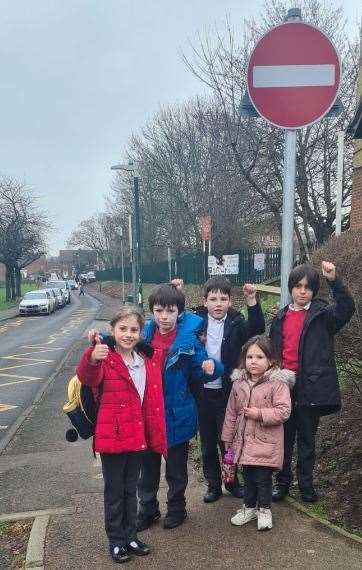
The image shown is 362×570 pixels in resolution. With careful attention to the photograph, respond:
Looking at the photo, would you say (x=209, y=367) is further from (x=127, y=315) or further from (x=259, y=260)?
(x=259, y=260)

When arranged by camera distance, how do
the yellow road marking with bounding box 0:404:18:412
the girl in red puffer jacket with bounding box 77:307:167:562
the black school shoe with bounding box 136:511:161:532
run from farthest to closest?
the yellow road marking with bounding box 0:404:18:412, the black school shoe with bounding box 136:511:161:532, the girl in red puffer jacket with bounding box 77:307:167:562

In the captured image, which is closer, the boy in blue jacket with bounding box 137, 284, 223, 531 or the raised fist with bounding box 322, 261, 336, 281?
the raised fist with bounding box 322, 261, 336, 281

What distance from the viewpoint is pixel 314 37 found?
3.45 metres

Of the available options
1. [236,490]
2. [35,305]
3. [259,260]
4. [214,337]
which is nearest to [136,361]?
[214,337]

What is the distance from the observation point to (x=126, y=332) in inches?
128

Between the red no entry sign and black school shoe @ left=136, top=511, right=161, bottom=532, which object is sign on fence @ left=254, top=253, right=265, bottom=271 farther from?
black school shoe @ left=136, top=511, right=161, bottom=532

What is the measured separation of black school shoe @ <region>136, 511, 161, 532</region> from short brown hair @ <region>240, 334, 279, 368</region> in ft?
3.86

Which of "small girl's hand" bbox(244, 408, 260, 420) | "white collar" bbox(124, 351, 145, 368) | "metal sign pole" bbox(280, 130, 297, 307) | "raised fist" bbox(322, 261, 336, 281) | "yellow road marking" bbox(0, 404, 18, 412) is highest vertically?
"metal sign pole" bbox(280, 130, 297, 307)

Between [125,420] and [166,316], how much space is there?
→ 713 mm

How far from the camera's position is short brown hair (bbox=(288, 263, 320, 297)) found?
3654mm

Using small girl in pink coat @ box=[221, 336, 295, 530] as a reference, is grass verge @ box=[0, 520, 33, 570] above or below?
below

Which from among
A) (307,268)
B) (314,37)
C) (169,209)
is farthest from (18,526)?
(169,209)

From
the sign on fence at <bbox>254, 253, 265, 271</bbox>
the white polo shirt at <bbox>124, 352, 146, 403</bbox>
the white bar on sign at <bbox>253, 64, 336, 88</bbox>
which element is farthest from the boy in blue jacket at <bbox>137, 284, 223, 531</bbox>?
the sign on fence at <bbox>254, 253, 265, 271</bbox>

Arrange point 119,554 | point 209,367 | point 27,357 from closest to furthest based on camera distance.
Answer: point 119,554
point 209,367
point 27,357
